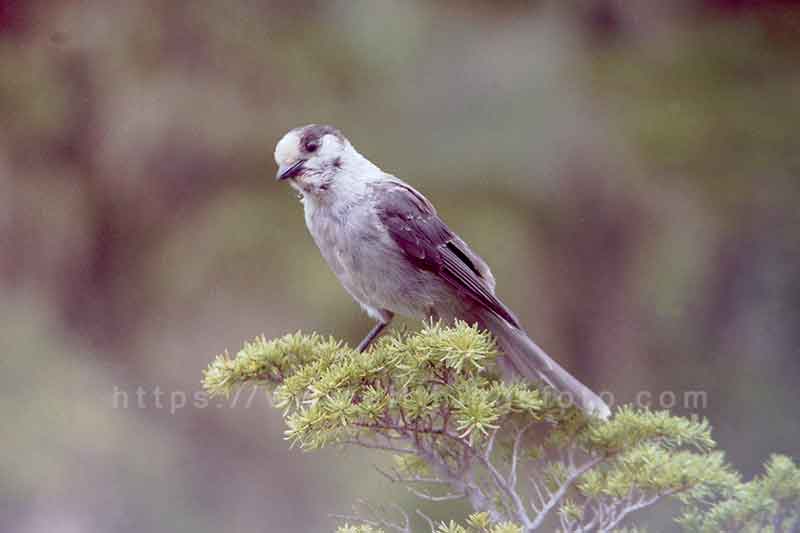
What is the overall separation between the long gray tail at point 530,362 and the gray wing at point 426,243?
28 mm

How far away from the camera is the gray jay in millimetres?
1483

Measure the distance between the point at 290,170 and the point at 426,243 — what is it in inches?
12.0

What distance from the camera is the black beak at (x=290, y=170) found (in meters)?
1.43

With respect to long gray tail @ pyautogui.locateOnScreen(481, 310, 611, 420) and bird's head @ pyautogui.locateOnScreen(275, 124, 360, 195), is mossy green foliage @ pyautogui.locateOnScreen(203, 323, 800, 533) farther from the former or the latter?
bird's head @ pyautogui.locateOnScreen(275, 124, 360, 195)

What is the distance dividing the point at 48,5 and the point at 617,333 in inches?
64.7

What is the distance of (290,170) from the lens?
4.73ft

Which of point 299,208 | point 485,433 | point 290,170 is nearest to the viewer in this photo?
point 485,433

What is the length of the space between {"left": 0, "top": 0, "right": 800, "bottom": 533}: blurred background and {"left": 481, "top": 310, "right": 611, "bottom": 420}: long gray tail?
39cm

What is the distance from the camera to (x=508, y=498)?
132 cm

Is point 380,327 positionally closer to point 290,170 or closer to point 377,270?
point 377,270

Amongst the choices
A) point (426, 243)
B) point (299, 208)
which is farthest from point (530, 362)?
point (299, 208)

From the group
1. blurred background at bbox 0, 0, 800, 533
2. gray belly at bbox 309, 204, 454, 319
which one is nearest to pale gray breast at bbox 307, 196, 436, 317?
gray belly at bbox 309, 204, 454, 319

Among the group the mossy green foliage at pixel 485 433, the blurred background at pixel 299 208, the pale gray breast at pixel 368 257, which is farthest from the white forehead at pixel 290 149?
→ the blurred background at pixel 299 208

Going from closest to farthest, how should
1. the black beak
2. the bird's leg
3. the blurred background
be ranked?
the black beak → the bird's leg → the blurred background
